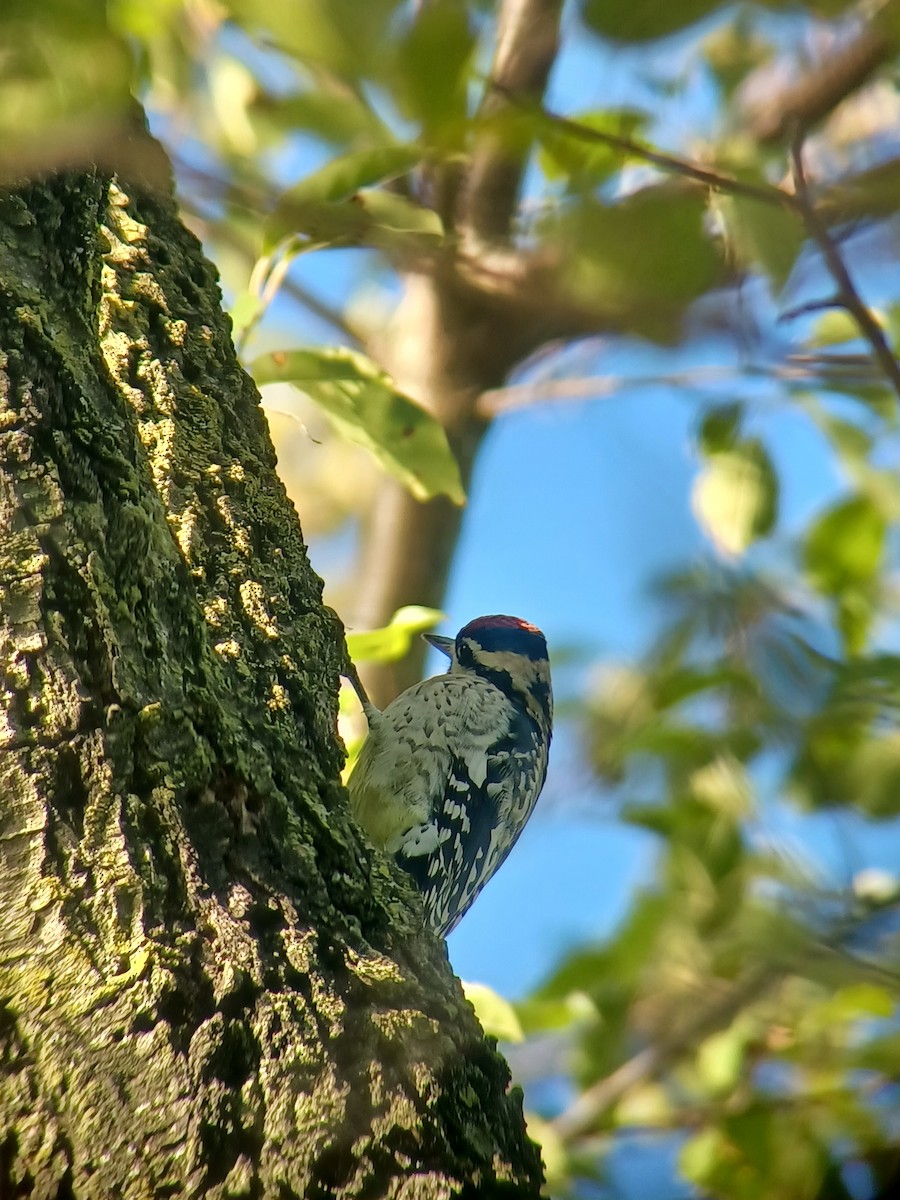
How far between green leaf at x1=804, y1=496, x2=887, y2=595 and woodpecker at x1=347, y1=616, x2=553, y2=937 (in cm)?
91

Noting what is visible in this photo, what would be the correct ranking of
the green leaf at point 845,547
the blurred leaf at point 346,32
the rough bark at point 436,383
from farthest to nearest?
the rough bark at point 436,383, the green leaf at point 845,547, the blurred leaf at point 346,32

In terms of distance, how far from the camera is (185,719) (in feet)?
3.84

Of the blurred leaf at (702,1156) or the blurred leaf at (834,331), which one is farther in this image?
the blurred leaf at (834,331)

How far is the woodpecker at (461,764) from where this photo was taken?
2.50 meters

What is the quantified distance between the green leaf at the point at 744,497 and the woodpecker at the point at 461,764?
0.69m

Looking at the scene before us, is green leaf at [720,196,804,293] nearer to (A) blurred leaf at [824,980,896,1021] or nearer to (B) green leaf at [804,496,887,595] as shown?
(A) blurred leaf at [824,980,896,1021]

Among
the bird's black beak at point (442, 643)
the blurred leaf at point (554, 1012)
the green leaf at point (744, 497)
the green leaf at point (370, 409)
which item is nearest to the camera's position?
the green leaf at point (370, 409)

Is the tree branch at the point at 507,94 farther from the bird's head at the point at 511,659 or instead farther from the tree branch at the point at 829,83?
the bird's head at the point at 511,659

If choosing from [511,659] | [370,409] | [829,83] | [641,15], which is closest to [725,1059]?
[511,659]

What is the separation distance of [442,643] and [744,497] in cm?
155

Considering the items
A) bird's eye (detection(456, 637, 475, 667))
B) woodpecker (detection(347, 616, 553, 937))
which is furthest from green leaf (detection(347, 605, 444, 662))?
bird's eye (detection(456, 637, 475, 667))

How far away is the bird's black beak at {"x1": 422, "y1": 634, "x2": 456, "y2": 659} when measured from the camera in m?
3.41

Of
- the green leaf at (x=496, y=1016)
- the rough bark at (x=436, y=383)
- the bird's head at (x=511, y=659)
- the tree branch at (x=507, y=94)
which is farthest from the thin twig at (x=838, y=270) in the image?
the bird's head at (x=511, y=659)

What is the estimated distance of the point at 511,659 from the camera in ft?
10.8
